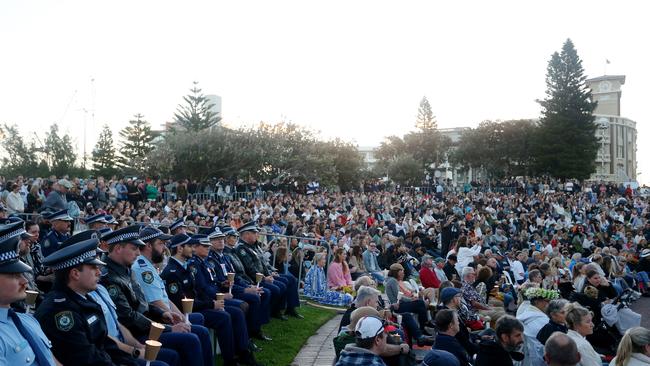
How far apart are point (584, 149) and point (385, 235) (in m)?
41.7

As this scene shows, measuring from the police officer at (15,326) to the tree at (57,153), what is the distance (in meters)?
42.8

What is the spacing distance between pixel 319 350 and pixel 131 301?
3.56 metres

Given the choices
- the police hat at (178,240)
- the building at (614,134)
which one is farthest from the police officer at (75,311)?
the building at (614,134)

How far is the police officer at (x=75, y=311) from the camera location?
387cm

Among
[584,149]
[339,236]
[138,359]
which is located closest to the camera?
[138,359]

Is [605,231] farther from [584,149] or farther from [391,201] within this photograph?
[584,149]

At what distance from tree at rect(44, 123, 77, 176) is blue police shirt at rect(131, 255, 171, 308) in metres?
40.5

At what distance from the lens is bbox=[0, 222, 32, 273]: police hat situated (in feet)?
10.9

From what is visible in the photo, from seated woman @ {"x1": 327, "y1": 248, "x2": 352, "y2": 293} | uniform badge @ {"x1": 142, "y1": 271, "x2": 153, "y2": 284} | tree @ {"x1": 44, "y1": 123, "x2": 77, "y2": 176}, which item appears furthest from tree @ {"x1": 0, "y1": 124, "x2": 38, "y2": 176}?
uniform badge @ {"x1": 142, "y1": 271, "x2": 153, "y2": 284}

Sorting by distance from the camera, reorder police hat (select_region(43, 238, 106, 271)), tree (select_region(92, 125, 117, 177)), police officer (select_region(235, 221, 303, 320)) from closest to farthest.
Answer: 1. police hat (select_region(43, 238, 106, 271))
2. police officer (select_region(235, 221, 303, 320))
3. tree (select_region(92, 125, 117, 177))

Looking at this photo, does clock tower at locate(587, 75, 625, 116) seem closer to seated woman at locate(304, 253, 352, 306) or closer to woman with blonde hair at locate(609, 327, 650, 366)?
seated woman at locate(304, 253, 352, 306)

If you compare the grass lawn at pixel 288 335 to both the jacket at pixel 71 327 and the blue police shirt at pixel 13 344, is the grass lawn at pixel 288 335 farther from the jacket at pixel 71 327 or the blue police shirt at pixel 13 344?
the blue police shirt at pixel 13 344

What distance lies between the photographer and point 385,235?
58.3ft

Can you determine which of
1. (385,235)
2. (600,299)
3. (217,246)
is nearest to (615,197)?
(385,235)
